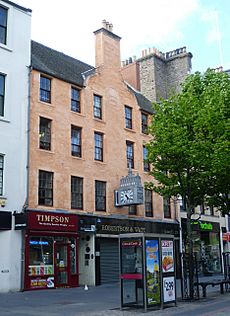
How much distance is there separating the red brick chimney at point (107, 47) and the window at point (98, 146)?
4.74 metres

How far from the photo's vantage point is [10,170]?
832 inches

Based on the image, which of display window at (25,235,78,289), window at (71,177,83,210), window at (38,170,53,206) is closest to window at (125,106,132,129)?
window at (71,177,83,210)

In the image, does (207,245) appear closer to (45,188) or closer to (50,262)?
(50,262)

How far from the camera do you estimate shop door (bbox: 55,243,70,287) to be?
22.5 m

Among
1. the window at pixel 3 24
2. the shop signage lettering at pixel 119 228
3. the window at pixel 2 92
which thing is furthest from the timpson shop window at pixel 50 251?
the window at pixel 3 24

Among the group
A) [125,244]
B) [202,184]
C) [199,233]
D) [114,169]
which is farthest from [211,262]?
[125,244]

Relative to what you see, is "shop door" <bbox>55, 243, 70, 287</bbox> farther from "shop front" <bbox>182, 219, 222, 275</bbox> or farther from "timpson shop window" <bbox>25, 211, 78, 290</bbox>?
"shop front" <bbox>182, 219, 222, 275</bbox>

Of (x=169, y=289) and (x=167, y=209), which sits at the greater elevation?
(x=167, y=209)

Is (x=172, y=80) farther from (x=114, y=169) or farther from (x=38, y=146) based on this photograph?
(x=38, y=146)

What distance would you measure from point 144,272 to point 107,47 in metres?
18.6

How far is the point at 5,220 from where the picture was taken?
66.4 ft

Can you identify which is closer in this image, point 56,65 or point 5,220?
point 5,220

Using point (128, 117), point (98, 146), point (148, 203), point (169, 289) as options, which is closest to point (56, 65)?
point (98, 146)

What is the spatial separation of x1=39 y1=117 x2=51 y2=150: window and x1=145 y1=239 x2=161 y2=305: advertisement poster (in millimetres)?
10926
